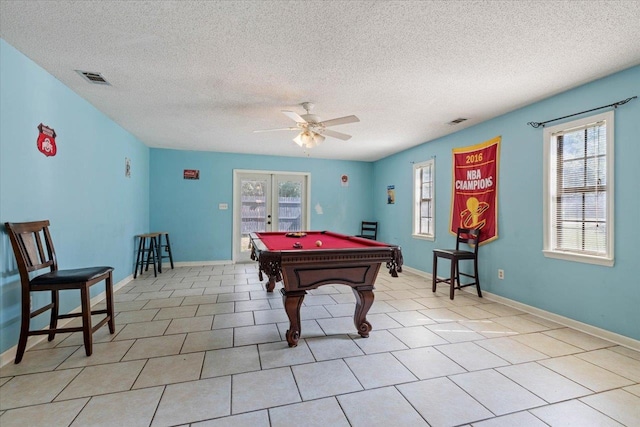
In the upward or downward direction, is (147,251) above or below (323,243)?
below

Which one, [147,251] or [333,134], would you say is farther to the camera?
[147,251]

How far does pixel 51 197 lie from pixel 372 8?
10.5 ft

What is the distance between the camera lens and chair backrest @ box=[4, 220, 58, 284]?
6.99 ft

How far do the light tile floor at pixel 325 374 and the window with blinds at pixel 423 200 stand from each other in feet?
7.11

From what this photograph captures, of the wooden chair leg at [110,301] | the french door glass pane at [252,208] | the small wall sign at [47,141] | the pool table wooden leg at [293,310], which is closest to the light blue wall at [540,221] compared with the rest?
the pool table wooden leg at [293,310]

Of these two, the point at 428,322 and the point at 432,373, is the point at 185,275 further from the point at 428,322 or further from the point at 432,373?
the point at 432,373

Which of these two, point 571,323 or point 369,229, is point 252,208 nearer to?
point 369,229

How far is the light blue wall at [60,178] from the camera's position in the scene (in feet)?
7.29

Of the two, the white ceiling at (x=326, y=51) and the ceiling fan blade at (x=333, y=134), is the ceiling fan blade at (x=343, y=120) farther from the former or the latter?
the white ceiling at (x=326, y=51)

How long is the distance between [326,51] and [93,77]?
2279mm

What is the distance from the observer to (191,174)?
6066 millimetres

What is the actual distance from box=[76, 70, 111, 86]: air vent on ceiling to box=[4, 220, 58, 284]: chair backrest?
1.40m

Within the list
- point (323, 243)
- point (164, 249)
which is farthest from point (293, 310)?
point (164, 249)

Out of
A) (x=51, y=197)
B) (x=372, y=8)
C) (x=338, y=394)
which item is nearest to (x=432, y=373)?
(x=338, y=394)
